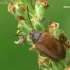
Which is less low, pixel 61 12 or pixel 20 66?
pixel 61 12

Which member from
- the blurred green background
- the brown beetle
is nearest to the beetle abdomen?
the brown beetle

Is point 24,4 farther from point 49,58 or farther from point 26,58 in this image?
point 26,58

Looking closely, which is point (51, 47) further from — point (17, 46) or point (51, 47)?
point (17, 46)

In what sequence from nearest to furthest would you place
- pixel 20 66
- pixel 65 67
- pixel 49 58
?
pixel 65 67 → pixel 49 58 → pixel 20 66

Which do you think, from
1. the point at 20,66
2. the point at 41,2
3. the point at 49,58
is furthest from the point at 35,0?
the point at 20,66

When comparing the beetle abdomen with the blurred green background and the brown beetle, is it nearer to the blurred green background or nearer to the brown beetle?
the brown beetle

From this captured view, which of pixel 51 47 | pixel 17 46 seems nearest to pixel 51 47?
pixel 51 47

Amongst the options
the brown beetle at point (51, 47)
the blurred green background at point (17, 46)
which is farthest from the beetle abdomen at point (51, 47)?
the blurred green background at point (17, 46)
